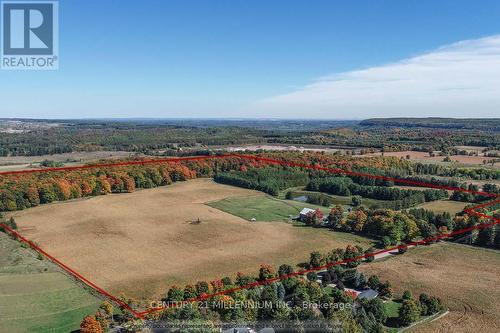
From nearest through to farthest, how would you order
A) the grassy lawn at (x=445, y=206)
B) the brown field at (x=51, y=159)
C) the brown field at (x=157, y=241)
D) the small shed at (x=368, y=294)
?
the small shed at (x=368, y=294), the brown field at (x=157, y=241), the grassy lawn at (x=445, y=206), the brown field at (x=51, y=159)

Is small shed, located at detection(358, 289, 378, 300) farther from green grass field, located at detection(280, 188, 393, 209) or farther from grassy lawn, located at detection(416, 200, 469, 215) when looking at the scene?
grassy lawn, located at detection(416, 200, 469, 215)

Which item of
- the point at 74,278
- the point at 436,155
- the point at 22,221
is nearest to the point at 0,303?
the point at 74,278

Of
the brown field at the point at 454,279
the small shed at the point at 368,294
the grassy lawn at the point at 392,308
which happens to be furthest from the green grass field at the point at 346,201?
the grassy lawn at the point at 392,308

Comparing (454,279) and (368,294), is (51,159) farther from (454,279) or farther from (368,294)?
(454,279)

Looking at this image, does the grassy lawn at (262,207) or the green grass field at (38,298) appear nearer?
the green grass field at (38,298)

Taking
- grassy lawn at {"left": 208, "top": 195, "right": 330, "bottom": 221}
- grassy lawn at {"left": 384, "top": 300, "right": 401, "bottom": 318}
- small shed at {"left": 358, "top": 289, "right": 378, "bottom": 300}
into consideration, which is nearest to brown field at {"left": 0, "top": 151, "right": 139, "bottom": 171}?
grassy lawn at {"left": 208, "top": 195, "right": 330, "bottom": 221}

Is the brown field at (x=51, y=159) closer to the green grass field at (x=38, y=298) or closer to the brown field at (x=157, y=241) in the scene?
the brown field at (x=157, y=241)

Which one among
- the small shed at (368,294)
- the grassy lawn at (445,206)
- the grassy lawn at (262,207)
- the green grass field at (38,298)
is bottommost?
the green grass field at (38,298)
